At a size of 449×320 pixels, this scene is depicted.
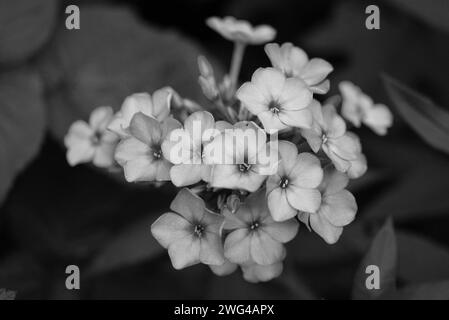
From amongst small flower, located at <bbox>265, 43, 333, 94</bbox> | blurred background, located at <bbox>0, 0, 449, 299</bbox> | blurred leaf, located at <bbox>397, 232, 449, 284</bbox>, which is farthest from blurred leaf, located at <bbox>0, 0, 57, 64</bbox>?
blurred leaf, located at <bbox>397, 232, 449, 284</bbox>

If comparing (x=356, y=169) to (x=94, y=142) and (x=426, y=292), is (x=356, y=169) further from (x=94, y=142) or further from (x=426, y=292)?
(x=94, y=142)

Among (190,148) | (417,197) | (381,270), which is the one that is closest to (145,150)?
(190,148)

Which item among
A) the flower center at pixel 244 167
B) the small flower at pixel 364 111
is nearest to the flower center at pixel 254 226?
the flower center at pixel 244 167

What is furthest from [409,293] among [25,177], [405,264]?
[25,177]

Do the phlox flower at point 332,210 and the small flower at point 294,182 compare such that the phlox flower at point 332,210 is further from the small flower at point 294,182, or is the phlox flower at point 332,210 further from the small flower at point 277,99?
the small flower at point 277,99

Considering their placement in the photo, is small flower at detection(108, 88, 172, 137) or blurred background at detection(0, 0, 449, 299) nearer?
small flower at detection(108, 88, 172, 137)

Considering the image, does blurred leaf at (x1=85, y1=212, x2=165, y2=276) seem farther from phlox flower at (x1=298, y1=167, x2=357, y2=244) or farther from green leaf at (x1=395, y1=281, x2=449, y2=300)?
green leaf at (x1=395, y1=281, x2=449, y2=300)

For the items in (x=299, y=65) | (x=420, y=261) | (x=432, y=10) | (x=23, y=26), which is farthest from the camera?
(x=23, y=26)
